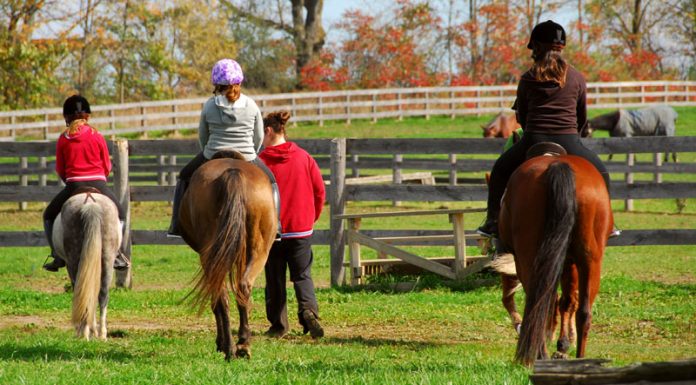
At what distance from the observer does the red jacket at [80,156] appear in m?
8.96

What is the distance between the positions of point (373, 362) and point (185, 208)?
1.97 meters

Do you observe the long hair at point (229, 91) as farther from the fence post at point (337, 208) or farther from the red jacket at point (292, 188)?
the fence post at point (337, 208)

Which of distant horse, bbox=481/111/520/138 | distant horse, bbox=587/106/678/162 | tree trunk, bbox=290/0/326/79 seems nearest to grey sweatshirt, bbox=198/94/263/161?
distant horse, bbox=587/106/678/162

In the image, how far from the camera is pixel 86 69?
47719 millimetres

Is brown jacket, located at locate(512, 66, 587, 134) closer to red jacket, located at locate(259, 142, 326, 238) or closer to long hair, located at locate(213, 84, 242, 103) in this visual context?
long hair, located at locate(213, 84, 242, 103)

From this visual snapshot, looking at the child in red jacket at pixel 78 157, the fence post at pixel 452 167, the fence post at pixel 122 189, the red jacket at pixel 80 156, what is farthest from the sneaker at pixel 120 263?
the fence post at pixel 452 167

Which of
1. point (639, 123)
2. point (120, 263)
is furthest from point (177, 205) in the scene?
point (639, 123)

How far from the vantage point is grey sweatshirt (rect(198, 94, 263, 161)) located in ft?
26.0

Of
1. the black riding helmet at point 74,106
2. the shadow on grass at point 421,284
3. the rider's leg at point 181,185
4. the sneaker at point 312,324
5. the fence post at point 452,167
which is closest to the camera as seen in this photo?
the rider's leg at point 181,185

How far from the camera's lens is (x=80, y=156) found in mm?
8984

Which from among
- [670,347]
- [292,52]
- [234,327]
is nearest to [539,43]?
[670,347]

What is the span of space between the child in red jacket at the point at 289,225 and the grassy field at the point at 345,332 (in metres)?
0.29

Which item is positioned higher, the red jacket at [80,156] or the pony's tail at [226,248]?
the red jacket at [80,156]

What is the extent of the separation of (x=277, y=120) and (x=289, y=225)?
3.16ft
